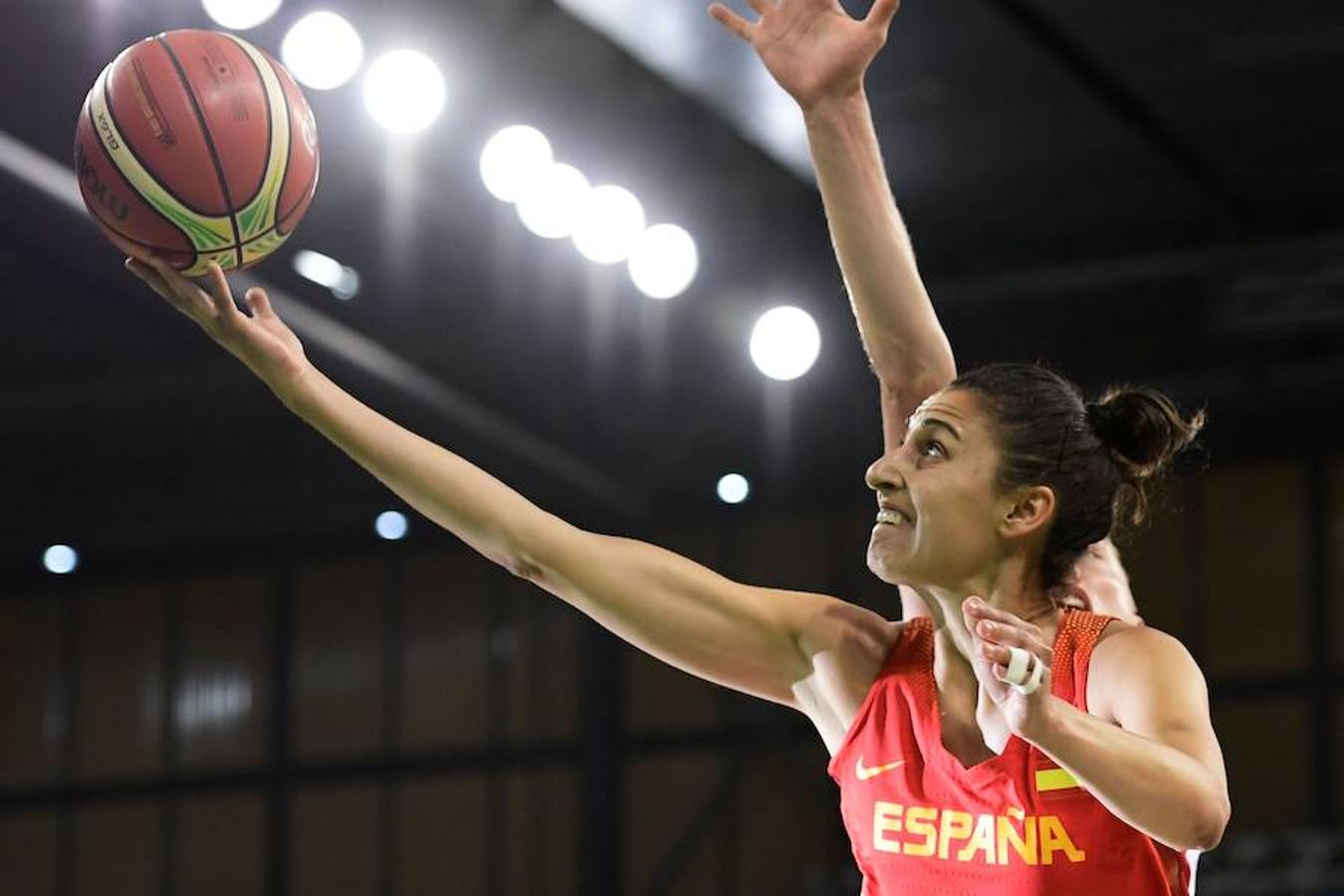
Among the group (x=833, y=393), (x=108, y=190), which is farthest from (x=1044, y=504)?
(x=833, y=393)

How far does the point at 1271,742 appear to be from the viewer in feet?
43.0

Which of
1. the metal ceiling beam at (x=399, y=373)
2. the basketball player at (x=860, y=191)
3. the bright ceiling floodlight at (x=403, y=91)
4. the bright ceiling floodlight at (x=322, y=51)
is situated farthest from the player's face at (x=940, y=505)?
the bright ceiling floodlight at (x=403, y=91)

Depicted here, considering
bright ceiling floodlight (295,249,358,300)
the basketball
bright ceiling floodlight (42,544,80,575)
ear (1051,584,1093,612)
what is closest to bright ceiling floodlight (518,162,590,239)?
bright ceiling floodlight (295,249,358,300)

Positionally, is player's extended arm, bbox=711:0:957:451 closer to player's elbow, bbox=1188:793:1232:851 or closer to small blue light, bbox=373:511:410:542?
player's elbow, bbox=1188:793:1232:851

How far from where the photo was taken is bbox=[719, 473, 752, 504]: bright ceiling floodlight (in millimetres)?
14242

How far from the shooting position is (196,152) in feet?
12.8

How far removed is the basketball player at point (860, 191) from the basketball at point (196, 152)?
2.95 feet

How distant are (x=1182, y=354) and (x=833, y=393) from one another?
2.16m

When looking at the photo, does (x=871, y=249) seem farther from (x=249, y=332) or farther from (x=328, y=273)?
(x=328, y=273)

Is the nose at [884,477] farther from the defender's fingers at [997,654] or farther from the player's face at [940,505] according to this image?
the defender's fingers at [997,654]

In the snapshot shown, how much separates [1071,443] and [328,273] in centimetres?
981

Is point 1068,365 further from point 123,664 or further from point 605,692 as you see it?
point 123,664

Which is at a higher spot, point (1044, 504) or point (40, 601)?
point (40, 601)

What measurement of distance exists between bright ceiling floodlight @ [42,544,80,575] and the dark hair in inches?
558
